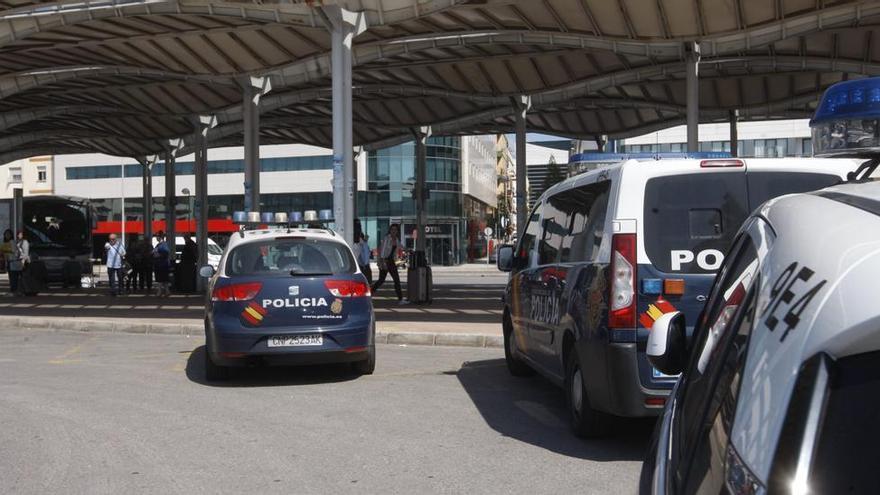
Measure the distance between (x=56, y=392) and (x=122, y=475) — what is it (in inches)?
159

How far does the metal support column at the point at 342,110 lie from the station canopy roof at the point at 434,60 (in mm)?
342

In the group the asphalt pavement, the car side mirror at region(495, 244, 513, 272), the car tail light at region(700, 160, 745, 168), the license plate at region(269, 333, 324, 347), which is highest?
the car tail light at region(700, 160, 745, 168)

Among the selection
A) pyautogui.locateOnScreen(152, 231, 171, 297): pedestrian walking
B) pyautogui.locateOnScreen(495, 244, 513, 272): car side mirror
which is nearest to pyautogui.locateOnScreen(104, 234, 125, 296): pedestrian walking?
pyautogui.locateOnScreen(152, 231, 171, 297): pedestrian walking

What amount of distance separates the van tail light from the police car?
4298 mm

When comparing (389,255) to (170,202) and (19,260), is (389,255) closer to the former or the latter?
(19,260)

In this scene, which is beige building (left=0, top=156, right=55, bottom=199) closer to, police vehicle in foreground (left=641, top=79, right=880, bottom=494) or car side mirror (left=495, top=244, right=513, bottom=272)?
car side mirror (left=495, top=244, right=513, bottom=272)

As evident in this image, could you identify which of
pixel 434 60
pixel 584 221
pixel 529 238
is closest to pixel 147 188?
pixel 434 60

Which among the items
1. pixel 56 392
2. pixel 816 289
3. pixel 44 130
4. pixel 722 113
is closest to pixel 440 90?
pixel 722 113

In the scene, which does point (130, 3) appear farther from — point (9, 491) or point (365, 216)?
point (365, 216)

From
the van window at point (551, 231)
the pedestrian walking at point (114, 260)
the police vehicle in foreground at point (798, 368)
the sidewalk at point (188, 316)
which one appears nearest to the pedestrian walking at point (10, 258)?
the sidewalk at point (188, 316)

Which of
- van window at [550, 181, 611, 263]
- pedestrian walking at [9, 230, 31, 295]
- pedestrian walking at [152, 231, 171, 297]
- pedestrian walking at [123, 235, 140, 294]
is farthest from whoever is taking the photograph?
pedestrian walking at [123, 235, 140, 294]

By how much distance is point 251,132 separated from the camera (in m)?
28.2

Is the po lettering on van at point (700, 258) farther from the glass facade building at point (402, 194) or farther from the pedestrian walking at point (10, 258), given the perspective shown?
the glass facade building at point (402, 194)

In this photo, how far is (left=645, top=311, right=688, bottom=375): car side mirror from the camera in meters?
2.90
